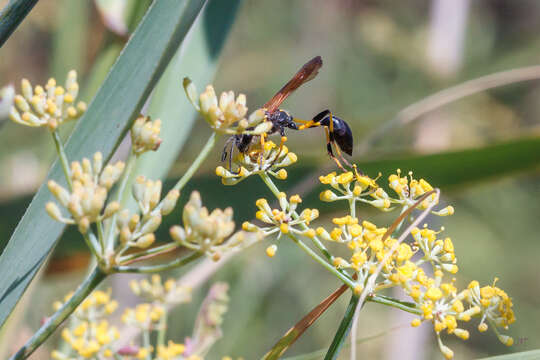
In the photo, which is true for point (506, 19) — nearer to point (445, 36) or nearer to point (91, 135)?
point (445, 36)

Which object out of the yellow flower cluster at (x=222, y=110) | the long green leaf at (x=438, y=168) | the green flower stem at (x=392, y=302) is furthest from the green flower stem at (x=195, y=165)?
the long green leaf at (x=438, y=168)

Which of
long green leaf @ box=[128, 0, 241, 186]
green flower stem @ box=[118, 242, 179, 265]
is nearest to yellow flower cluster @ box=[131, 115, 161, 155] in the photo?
green flower stem @ box=[118, 242, 179, 265]

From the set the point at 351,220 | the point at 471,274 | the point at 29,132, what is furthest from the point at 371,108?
the point at 351,220

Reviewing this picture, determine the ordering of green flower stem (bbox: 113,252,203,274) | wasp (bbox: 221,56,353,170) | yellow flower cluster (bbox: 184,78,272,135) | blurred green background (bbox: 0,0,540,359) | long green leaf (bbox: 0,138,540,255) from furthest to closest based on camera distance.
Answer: blurred green background (bbox: 0,0,540,359), long green leaf (bbox: 0,138,540,255), wasp (bbox: 221,56,353,170), yellow flower cluster (bbox: 184,78,272,135), green flower stem (bbox: 113,252,203,274)

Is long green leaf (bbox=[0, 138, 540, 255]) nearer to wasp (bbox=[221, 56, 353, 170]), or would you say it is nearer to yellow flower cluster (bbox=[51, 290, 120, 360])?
wasp (bbox=[221, 56, 353, 170])

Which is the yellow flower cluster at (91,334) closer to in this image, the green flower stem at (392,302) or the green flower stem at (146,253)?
the green flower stem at (146,253)
